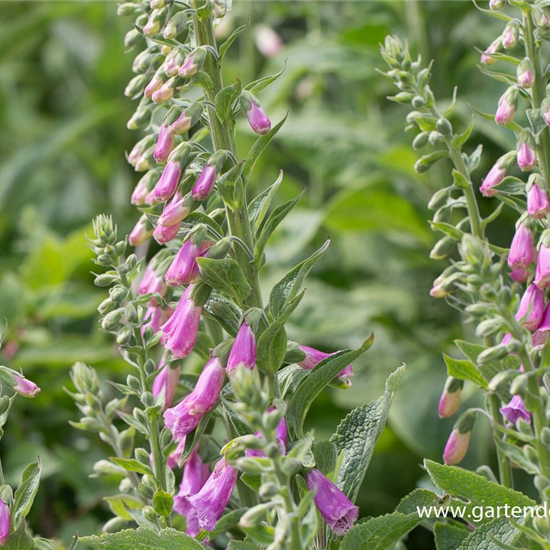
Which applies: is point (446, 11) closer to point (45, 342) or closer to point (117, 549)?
point (45, 342)

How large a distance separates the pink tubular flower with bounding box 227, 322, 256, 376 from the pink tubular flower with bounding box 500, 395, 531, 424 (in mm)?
266

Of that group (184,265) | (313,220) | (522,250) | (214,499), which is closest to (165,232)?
(184,265)

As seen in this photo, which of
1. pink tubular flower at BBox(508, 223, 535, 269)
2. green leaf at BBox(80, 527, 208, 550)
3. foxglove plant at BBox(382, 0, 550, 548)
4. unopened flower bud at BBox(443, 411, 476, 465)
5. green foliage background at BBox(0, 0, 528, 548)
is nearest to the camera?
foxglove plant at BBox(382, 0, 550, 548)

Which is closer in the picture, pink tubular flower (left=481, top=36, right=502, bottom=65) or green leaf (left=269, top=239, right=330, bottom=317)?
green leaf (left=269, top=239, right=330, bottom=317)

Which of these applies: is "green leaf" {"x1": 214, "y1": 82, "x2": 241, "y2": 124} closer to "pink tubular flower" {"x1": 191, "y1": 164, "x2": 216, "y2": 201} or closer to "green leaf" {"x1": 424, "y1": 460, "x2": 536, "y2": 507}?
"pink tubular flower" {"x1": 191, "y1": 164, "x2": 216, "y2": 201}

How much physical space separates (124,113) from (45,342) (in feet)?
3.87

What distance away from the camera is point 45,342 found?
2070 millimetres

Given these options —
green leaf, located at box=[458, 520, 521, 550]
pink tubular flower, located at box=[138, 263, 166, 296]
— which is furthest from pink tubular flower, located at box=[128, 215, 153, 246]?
green leaf, located at box=[458, 520, 521, 550]

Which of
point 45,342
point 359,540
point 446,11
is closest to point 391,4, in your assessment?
point 446,11

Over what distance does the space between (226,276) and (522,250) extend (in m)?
0.30

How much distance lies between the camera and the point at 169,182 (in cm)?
84

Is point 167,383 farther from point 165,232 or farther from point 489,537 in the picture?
point 489,537

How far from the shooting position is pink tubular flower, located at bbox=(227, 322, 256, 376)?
789 millimetres

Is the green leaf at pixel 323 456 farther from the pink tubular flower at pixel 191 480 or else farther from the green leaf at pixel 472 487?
the pink tubular flower at pixel 191 480
